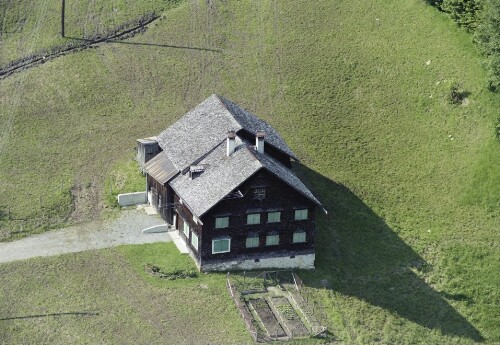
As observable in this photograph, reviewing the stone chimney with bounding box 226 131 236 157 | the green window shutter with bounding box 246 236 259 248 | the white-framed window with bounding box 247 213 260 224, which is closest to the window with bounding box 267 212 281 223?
the white-framed window with bounding box 247 213 260 224

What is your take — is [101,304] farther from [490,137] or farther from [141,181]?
[490,137]

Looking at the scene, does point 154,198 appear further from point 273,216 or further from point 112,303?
point 112,303

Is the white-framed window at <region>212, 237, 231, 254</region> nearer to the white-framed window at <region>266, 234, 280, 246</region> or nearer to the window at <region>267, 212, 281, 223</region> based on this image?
the white-framed window at <region>266, 234, 280, 246</region>

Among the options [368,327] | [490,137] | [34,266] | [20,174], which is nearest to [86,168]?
[20,174]

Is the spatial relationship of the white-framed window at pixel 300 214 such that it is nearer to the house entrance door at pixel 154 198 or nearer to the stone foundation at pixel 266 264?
the stone foundation at pixel 266 264

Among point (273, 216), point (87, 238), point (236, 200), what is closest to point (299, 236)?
point (273, 216)
